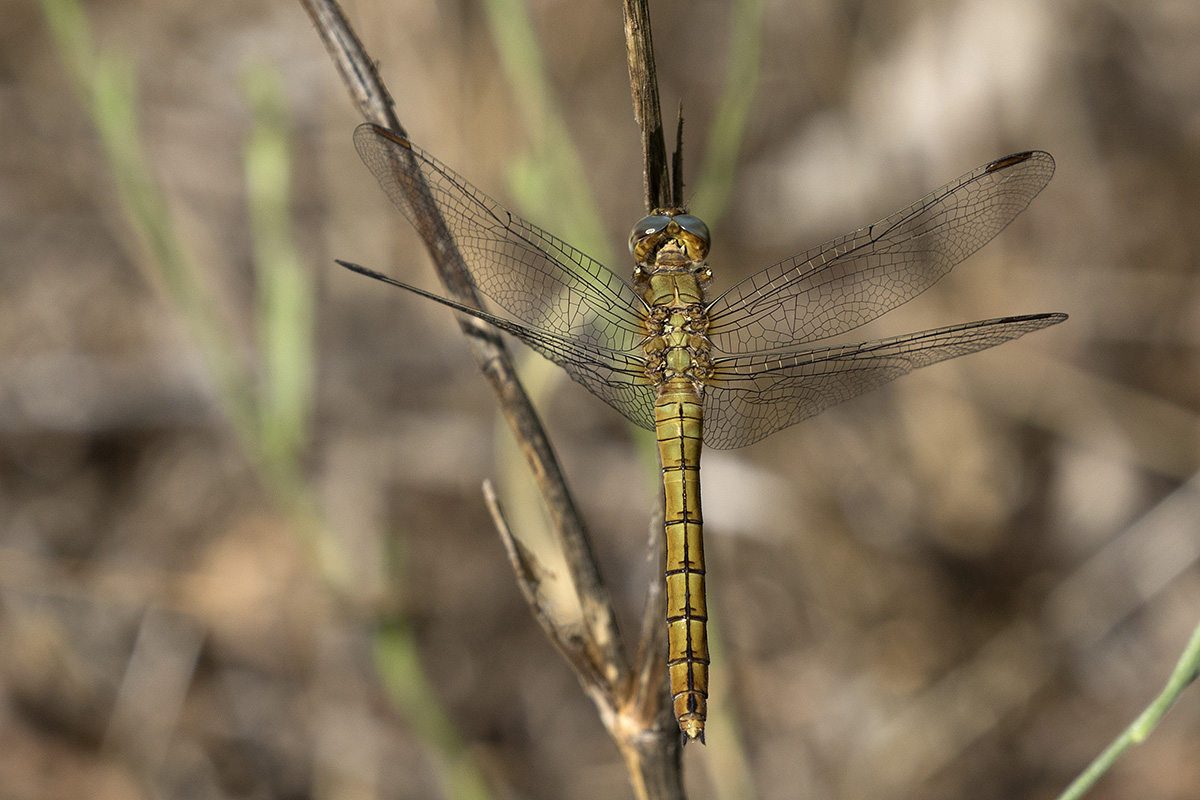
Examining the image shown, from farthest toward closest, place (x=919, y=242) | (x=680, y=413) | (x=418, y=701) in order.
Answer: (x=418, y=701) → (x=919, y=242) → (x=680, y=413)

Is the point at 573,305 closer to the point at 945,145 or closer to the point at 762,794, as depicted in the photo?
the point at 762,794


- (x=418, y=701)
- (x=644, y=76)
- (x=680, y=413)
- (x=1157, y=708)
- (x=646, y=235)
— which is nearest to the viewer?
(x=1157, y=708)

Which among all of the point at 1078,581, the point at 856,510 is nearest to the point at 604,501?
the point at 856,510

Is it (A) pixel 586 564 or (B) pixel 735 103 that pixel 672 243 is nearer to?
(B) pixel 735 103

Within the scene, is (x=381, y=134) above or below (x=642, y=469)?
below

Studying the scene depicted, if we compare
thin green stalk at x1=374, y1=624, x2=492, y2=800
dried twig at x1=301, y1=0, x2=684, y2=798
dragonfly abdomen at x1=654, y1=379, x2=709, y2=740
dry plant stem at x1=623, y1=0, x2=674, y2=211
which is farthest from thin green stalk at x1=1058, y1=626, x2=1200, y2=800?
thin green stalk at x1=374, y1=624, x2=492, y2=800

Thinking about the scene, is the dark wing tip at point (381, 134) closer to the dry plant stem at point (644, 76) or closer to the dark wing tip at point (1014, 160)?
the dry plant stem at point (644, 76)

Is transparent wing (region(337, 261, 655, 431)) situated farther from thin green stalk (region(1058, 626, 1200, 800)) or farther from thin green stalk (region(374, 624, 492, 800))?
thin green stalk (region(1058, 626, 1200, 800))

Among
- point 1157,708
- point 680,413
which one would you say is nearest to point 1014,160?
point 680,413
